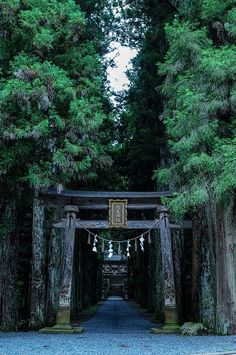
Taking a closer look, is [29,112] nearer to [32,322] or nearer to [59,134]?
[59,134]

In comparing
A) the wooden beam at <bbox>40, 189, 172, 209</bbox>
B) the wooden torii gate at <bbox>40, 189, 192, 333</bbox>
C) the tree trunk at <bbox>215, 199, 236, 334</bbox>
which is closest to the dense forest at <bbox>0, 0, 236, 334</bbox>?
the tree trunk at <bbox>215, 199, 236, 334</bbox>

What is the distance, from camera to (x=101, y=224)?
1128 centimetres

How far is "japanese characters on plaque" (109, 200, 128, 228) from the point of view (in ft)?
36.9

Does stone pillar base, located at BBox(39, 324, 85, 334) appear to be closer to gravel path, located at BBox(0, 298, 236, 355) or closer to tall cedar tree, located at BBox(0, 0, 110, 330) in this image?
gravel path, located at BBox(0, 298, 236, 355)

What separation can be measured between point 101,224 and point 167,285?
2316 millimetres

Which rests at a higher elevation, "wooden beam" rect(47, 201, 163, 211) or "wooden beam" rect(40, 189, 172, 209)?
"wooden beam" rect(40, 189, 172, 209)

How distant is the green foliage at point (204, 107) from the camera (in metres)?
8.24

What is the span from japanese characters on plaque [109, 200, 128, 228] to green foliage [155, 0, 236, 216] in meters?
1.99

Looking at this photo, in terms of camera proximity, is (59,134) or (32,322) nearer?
(59,134)

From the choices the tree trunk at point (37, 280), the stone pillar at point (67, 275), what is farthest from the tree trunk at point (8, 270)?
the stone pillar at point (67, 275)

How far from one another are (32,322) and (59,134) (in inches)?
212

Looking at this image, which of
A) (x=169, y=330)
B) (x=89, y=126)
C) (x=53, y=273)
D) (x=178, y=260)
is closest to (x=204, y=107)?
(x=89, y=126)

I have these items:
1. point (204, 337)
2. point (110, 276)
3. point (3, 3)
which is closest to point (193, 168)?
point (204, 337)

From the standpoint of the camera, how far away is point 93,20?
1377 cm
